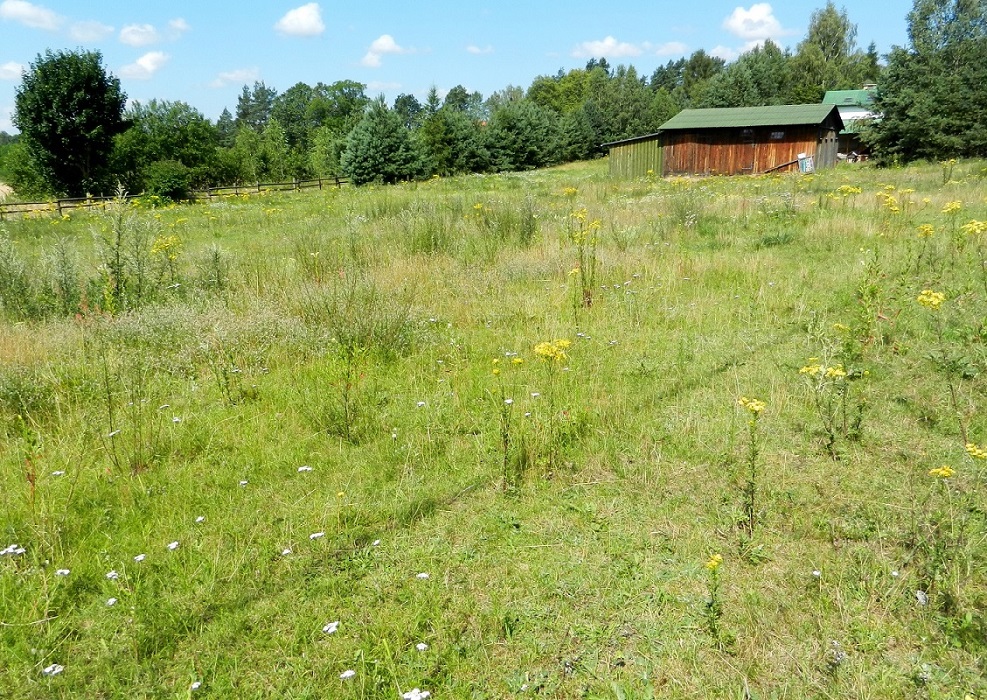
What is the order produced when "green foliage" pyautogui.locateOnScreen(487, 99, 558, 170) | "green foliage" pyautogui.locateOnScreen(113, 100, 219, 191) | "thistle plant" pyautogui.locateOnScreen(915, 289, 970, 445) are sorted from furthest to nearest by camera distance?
"green foliage" pyautogui.locateOnScreen(487, 99, 558, 170), "green foliage" pyautogui.locateOnScreen(113, 100, 219, 191), "thistle plant" pyautogui.locateOnScreen(915, 289, 970, 445)

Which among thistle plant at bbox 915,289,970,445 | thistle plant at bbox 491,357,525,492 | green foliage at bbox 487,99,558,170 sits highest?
green foliage at bbox 487,99,558,170

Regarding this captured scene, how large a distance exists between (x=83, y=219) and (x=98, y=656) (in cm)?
1821

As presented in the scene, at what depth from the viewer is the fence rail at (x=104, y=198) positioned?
22.4 meters

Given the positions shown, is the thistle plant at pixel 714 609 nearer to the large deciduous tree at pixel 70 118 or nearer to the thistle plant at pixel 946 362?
the thistle plant at pixel 946 362

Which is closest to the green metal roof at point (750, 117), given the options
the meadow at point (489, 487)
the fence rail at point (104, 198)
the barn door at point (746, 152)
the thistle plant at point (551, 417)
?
the barn door at point (746, 152)

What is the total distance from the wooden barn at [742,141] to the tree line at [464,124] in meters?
2.58

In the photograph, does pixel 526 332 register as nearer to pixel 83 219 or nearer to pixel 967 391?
pixel 967 391

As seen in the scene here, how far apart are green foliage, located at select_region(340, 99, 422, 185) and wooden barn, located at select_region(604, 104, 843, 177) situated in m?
12.0

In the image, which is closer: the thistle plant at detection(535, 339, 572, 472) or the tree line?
the thistle plant at detection(535, 339, 572, 472)

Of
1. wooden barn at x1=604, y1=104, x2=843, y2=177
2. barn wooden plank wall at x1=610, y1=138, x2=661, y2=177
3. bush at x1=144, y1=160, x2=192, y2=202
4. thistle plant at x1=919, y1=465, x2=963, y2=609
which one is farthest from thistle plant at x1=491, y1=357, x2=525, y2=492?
bush at x1=144, y1=160, x2=192, y2=202

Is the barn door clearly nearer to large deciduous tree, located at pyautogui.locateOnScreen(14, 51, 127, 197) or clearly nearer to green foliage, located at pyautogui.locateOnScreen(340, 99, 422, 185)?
green foliage, located at pyautogui.locateOnScreen(340, 99, 422, 185)

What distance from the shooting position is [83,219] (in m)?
17.1

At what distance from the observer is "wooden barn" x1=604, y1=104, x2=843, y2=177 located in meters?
28.2

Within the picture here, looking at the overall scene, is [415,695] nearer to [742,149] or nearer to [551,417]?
[551,417]
